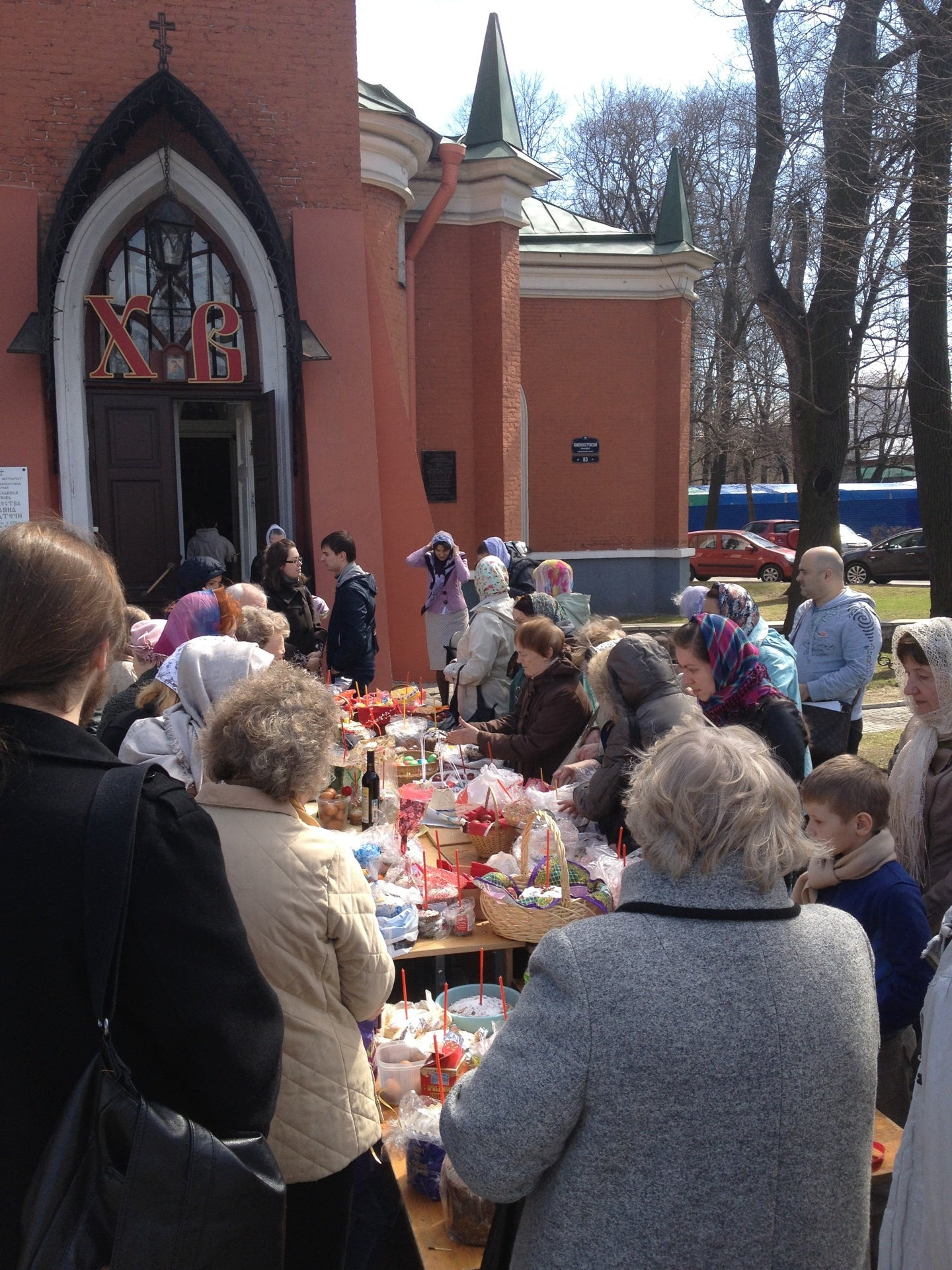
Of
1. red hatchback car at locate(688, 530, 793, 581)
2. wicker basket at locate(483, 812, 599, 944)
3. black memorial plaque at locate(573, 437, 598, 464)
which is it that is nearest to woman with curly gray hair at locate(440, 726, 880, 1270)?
wicker basket at locate(483, 812, 599, 944)

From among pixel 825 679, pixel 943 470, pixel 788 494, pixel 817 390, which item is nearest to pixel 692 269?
pixel 817 390

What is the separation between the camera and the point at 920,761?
3475 mm

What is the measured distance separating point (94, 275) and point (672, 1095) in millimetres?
9831

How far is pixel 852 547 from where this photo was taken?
1083 inches

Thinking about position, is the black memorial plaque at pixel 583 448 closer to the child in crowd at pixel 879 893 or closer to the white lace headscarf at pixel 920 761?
the white lace headscarf at pixel 920 761

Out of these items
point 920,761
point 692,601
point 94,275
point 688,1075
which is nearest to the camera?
point 688,1075

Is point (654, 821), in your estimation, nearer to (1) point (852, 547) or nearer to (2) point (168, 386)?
(2) point (168, 386)

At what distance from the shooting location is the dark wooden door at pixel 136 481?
968 centimetres

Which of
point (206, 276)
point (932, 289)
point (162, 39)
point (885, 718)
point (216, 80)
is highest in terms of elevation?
point (162, 39)

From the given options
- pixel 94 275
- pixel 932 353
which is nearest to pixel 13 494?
pixel 94 275

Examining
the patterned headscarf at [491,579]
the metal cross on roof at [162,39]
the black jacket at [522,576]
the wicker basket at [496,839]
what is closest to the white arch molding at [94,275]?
the metal cross on roof at [162,39]

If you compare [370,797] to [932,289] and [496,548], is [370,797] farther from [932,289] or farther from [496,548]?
[932,289]

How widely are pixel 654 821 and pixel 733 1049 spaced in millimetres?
356

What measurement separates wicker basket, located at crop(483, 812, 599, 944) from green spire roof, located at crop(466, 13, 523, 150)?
43.6 ft
